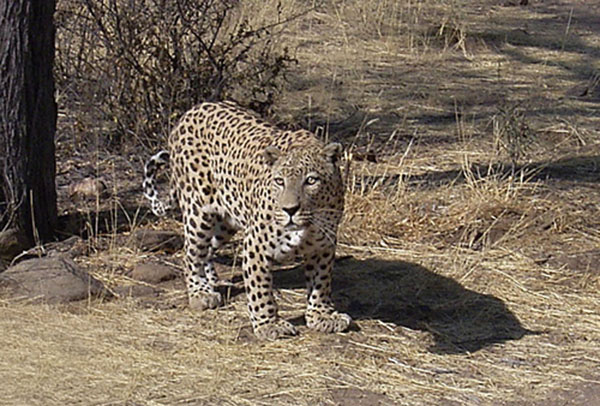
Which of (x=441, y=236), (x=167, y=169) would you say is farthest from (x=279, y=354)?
(x=167, y=169)

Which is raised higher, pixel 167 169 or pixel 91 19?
pixel 91 19

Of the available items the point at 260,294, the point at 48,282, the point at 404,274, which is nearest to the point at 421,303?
the point at 404,274

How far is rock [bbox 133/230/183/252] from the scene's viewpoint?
7.85 meters

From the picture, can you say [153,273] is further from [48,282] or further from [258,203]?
[258,203]

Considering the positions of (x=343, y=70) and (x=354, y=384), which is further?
(x=343, y=70)

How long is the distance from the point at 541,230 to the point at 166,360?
10.7 feet

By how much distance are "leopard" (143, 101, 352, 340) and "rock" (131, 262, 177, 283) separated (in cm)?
34

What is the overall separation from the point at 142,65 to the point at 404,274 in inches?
129

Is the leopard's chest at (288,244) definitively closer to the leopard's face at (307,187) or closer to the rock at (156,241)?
the leopard's face at (307,187)

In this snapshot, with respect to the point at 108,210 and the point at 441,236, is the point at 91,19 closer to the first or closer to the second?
the point at 108,210

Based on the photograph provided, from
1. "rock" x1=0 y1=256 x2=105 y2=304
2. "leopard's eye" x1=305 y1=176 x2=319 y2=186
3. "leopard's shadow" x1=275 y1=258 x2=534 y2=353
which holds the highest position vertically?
"leopard's eye" x1=305 y1=176 x2=319 y2=186

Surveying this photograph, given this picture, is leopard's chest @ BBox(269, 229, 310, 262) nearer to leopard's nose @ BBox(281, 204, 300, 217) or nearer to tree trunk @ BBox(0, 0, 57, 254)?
leopard's nose @ BBox(281, 204, 300, 217)

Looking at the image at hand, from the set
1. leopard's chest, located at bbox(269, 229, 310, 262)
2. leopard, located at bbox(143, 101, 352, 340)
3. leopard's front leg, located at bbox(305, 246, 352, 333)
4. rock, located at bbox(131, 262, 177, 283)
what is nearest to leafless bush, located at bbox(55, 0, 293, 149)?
leopard, located at bbox(143, 101, 352, 340)

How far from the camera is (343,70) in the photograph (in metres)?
12.7
